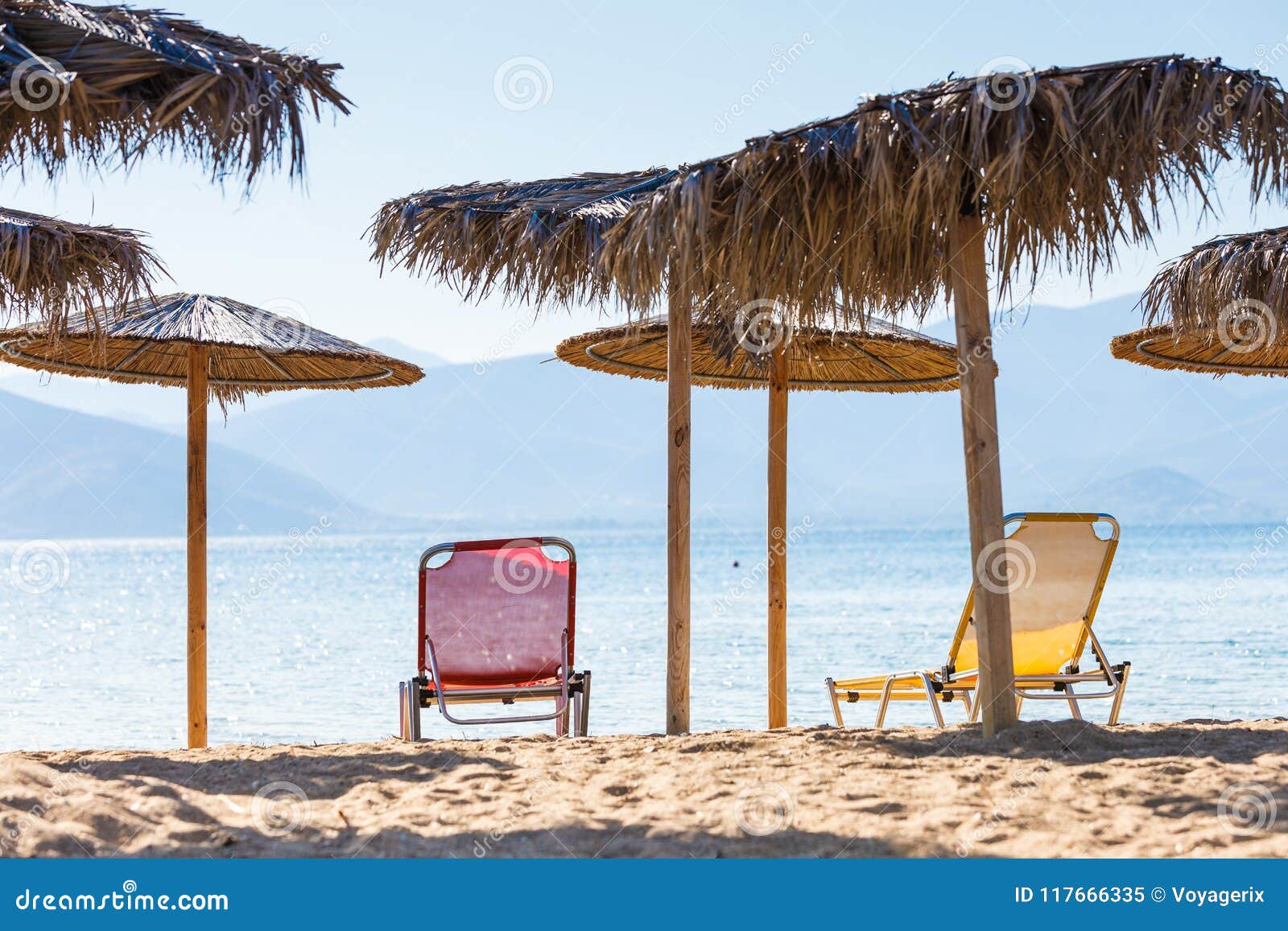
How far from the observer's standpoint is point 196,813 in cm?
298

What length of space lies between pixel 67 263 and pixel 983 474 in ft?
10.8

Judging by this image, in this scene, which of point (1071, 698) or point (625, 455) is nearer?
point (1071, 698)

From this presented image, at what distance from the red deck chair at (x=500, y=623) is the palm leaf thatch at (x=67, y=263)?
1565mm

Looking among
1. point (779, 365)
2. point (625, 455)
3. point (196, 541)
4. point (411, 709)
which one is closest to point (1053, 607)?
point (779, 365)

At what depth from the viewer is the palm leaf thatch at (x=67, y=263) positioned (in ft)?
13.7

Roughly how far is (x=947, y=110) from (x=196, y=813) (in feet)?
9.04

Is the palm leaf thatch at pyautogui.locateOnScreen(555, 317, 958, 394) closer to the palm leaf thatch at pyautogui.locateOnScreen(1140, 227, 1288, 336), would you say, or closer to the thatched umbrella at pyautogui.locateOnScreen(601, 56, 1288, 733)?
the palm leaf thatch at pyautogui.locateOnScreen(1140, 227, 1288, 336)

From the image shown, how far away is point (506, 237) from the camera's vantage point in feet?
15.6

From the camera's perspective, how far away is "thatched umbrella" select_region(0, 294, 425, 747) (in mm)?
5074

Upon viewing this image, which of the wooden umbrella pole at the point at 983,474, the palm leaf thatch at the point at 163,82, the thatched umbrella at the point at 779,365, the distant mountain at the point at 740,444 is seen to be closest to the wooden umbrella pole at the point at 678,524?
the thatched umbrella at the point at 779,365

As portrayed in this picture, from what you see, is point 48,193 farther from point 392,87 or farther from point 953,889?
point 392,87

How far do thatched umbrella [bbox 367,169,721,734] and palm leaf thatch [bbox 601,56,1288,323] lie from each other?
462mm

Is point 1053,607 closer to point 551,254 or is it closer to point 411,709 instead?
point 551,254

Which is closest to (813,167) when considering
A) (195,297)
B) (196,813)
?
(196,813)
